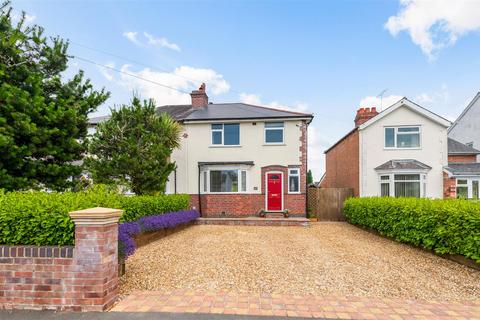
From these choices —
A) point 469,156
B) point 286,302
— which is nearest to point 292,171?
point 286,302

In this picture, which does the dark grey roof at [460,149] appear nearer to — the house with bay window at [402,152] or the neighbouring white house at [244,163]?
the house with bay window at [402,152]

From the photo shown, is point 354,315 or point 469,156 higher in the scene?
point 469,156

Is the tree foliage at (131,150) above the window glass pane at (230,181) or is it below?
above

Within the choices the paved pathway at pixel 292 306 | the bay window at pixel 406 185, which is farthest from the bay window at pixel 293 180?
the paved pathway at pixel 292 306

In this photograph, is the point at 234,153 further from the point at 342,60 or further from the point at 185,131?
the point at 342,60

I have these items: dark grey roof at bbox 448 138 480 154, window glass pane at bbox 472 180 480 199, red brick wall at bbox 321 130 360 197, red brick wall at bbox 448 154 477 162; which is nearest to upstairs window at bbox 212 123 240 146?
red brick wall at bbox 321 130 360 197

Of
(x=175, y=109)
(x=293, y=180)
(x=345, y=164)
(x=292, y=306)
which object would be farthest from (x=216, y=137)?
(x=292, y=306)

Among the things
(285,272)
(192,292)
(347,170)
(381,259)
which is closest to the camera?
(192,292)

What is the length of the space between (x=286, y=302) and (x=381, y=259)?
13.2 ft

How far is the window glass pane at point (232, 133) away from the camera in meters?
15.4

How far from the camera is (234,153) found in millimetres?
15391

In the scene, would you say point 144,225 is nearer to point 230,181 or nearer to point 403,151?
point 230,181

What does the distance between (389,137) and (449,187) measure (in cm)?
417

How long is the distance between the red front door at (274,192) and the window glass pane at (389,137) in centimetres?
661
